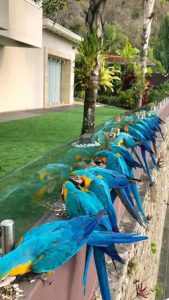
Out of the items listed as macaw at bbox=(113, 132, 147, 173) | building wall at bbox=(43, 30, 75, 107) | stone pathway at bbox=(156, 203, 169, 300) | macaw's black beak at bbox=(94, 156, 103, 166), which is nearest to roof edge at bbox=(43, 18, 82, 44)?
building wall at bbox=(43, 30, 75, 107)

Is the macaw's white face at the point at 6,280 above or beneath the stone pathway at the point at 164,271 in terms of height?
above

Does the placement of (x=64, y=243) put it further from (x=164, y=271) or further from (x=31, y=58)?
(x=31, y=58)

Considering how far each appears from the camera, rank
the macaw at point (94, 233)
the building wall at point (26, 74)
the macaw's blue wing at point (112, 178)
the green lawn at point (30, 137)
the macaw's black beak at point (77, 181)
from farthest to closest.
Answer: the building wall at point (26, 74) → the green lawn at point (30, 137) → the macaw's blue wing at point (112, 178) → the macaw's black beak at point (77, 181) → the macaw at point (94, 233)

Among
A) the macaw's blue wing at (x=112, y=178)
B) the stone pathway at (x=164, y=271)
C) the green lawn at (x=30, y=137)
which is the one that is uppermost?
the macaw's blue wing at (x=112, y=178)

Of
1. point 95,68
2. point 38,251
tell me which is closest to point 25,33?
point 95,68

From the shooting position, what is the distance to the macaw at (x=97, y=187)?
2129 millimetres

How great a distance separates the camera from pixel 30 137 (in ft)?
27.8

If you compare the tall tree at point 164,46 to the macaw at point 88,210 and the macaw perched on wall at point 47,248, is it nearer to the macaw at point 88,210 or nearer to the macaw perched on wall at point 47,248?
the macaw at point 88,210

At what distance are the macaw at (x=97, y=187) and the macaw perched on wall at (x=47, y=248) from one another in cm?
52

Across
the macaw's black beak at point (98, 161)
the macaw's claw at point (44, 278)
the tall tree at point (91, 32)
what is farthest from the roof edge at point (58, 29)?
the macaw's claw at point (44, 278)

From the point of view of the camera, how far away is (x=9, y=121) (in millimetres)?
10773

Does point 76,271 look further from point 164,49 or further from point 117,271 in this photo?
point 164,49

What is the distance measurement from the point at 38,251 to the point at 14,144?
6.34 metres

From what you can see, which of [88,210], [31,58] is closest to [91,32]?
[88,210]
